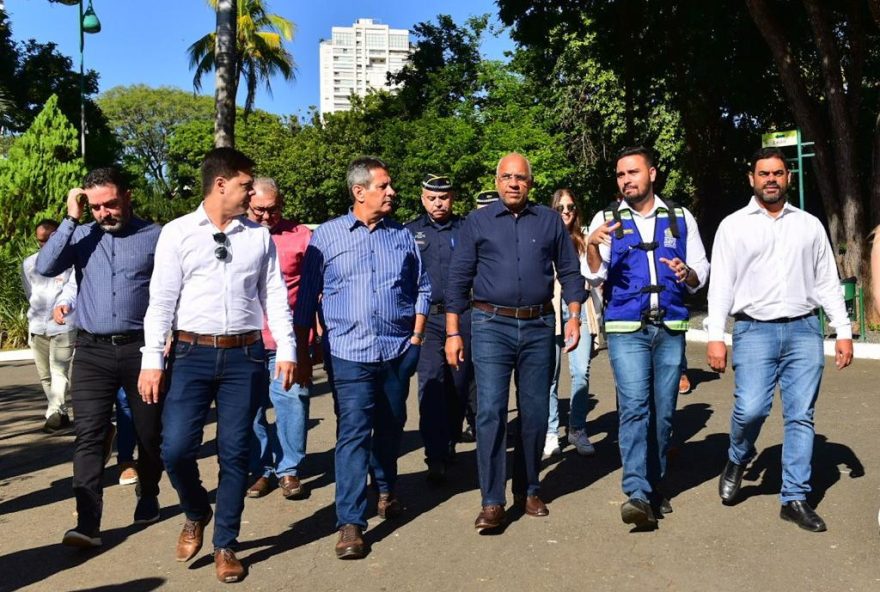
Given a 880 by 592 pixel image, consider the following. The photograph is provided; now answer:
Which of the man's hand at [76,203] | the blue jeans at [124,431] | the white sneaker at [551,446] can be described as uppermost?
the man's hand at [76,203]

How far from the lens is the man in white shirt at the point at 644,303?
5.39 m

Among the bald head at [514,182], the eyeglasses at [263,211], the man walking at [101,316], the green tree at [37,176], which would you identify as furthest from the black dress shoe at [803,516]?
the green tree at [37,176]

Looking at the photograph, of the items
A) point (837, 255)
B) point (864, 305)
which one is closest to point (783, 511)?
point (864, 305)

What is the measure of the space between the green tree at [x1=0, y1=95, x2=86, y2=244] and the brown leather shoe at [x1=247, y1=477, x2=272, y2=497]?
14382mm

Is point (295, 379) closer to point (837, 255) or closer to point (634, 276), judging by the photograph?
point (634, 276)

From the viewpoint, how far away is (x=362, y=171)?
545 cm

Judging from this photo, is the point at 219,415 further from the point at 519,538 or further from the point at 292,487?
the point at 519,538

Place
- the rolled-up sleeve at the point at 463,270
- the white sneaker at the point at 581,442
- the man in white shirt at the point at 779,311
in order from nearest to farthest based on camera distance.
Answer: the man in white shirt at the point at 779,311, the rolled-up sleeve at the point at 463,270, the white sneaker at the point at 581,442

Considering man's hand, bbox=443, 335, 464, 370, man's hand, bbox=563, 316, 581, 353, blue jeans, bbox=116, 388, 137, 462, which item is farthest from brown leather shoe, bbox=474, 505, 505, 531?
blue jeans, bbox=116, 388, 137, 462

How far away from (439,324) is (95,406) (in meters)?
2.47

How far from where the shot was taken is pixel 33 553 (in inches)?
205

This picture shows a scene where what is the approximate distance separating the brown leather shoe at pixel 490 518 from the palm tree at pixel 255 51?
33674 millimetres

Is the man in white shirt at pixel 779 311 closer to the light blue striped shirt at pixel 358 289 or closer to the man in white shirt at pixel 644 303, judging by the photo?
the man in white shirt at pixel 644 303

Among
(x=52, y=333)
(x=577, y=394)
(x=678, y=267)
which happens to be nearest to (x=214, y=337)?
(x=678, y=267)
